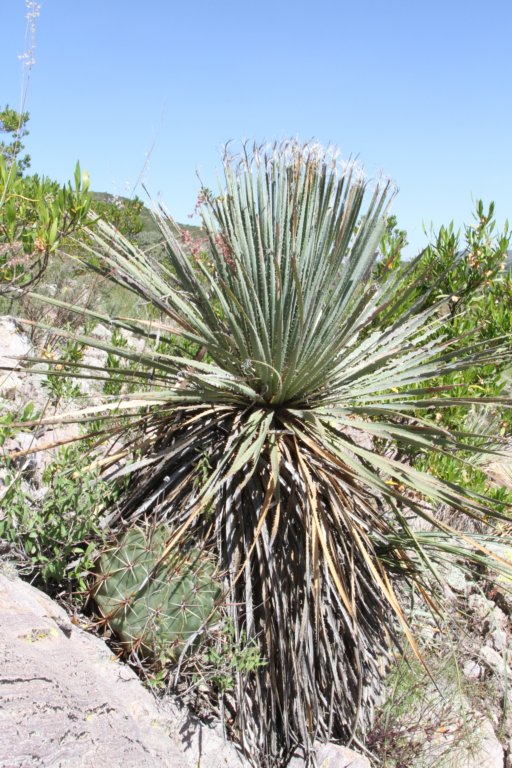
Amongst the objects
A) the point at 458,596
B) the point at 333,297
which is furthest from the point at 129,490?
the point at 458,596

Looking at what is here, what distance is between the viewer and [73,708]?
189 centimetres

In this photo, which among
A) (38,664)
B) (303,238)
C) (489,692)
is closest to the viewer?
(38,664)

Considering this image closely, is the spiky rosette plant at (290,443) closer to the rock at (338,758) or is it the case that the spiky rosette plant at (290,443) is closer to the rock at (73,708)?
the rock at (338,758)

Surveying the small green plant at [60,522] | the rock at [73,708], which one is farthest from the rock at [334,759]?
the small green plant at [60,522]

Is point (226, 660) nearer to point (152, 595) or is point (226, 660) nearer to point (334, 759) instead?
point (152, 595)

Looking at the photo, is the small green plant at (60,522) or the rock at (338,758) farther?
the rock at (338,758)

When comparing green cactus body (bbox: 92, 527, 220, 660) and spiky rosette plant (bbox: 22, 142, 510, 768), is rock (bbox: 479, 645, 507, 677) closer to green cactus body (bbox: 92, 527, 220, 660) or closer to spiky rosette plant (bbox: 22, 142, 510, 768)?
spiky rosette plant (bbox: 22, 142, 510, 768)

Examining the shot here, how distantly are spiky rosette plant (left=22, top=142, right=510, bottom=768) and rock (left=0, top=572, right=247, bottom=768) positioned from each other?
12.4 inches

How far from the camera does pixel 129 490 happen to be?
299cm

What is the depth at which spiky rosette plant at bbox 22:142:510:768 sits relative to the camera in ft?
8.70

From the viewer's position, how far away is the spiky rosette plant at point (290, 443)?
2650mm

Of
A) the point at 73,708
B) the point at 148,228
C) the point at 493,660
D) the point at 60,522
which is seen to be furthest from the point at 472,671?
the point at 148,228

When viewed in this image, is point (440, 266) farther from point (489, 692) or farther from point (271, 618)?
point (271, 618)

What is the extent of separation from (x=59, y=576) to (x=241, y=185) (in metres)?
1.98
